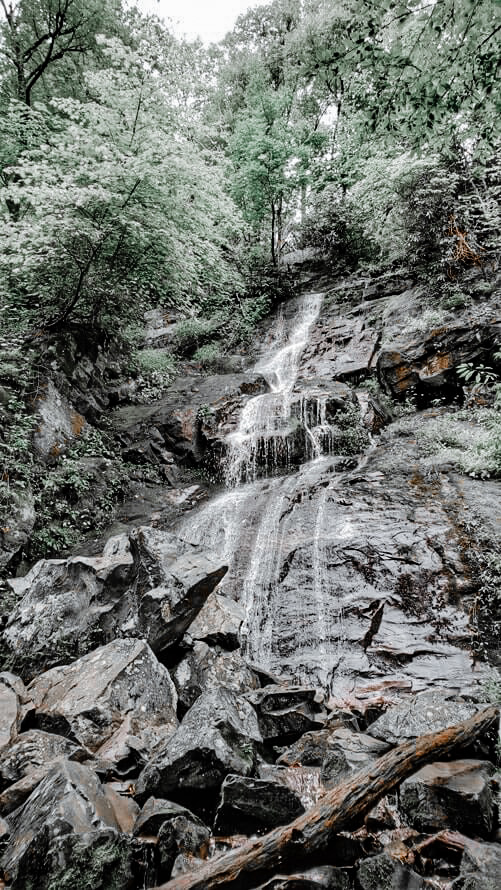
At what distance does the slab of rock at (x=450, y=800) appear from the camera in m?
2.48

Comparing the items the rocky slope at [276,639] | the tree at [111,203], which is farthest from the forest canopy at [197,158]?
the rocky slope at [276,639]

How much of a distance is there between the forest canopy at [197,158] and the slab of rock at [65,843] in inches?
204

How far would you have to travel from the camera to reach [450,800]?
99.9 inches

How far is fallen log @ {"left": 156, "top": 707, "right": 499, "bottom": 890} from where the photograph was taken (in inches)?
84.5

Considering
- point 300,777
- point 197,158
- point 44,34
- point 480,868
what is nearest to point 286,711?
point 300,777

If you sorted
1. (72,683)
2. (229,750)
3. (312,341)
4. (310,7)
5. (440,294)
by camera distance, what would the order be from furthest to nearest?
(310,7) < (312,341) < (440,294) < (72,683) < (229,750)

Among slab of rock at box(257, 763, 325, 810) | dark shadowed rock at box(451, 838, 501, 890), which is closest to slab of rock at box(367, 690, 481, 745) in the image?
slab of rock at box(257, 763, 325, 810)

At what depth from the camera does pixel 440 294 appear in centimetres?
1235

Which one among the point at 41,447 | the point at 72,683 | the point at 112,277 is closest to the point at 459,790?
the point at 72,683

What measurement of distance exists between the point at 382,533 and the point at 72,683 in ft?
15.1

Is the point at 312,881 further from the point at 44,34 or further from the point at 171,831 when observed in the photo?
the point at 44,34

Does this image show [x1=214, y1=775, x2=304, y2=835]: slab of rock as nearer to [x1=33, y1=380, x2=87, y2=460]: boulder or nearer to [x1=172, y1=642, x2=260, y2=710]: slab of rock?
[x1=172, y1=642, x2=260, y2=710]: slab of rock

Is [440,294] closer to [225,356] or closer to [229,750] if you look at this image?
[225,356]

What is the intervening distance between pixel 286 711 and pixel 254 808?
145 centimetres
